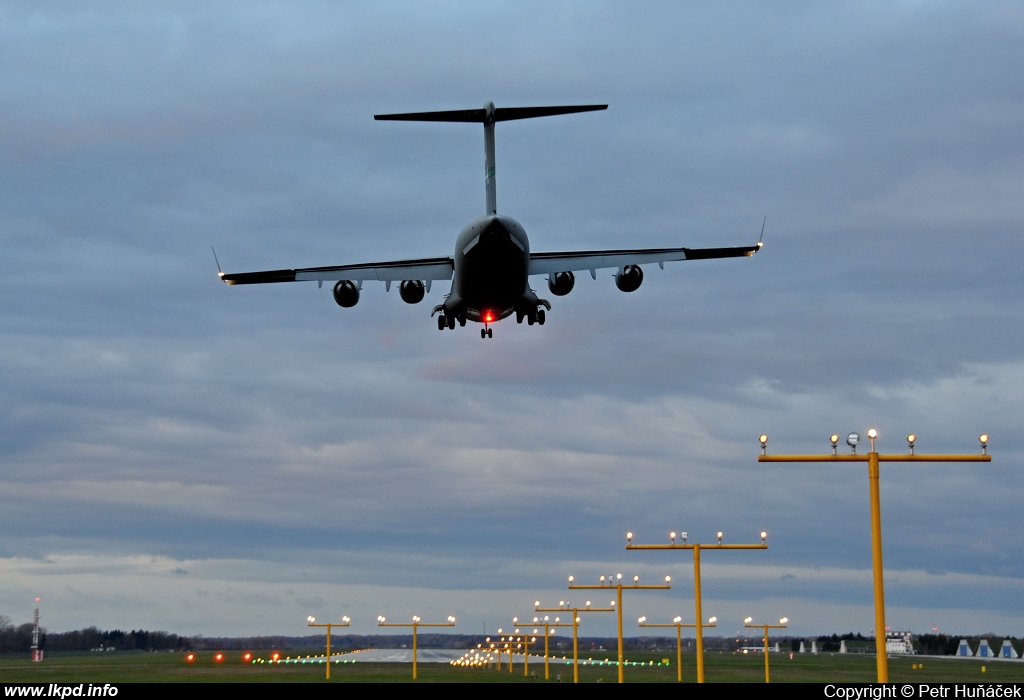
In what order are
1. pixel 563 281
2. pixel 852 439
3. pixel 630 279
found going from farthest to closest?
pixel 563 281 → pixel 630 279 → pixel 852 439

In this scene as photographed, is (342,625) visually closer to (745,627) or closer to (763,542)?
(745,627)

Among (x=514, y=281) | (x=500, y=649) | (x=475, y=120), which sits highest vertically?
(x=475, y=120)

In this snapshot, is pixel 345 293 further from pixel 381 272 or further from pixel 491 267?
pixel 491 267

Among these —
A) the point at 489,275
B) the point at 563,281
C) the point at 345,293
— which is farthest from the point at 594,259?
the point at 345,293

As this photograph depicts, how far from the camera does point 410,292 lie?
48906mm

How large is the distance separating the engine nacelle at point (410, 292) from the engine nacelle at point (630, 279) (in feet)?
26.6

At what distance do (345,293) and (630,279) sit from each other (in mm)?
11407

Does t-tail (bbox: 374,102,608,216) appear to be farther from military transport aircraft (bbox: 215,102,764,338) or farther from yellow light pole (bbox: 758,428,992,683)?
yellow light pole (bbox: 758,428,992,683)

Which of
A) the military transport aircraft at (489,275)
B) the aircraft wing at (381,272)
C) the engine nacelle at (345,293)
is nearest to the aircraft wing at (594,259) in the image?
the military transport aircraft at (489,275)

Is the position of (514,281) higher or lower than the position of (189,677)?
higher

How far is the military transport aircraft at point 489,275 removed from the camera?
45844 millimetres
